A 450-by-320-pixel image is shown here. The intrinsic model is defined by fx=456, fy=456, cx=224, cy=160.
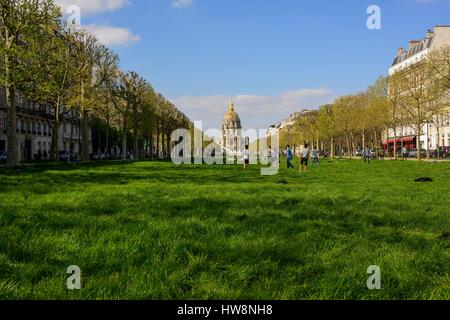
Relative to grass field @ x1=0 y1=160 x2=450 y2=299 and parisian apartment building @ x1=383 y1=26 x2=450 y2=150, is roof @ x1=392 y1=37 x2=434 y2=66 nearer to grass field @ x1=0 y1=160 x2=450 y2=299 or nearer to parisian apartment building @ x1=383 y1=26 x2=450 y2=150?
parisian apartment building @ x1=383 y1=26 x2=450 y2=150

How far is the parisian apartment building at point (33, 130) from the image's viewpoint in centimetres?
6481

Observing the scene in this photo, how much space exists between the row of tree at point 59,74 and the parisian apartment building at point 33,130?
5.07 metres

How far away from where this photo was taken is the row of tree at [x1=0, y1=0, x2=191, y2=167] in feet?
100

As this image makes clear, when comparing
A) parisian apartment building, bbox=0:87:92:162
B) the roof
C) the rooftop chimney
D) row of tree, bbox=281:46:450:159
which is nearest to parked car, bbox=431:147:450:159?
row of tree, bbox=281:46:450:159

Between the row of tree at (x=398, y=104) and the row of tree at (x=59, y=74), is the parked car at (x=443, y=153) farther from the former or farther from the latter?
the row of tree at (x=59, y=74)

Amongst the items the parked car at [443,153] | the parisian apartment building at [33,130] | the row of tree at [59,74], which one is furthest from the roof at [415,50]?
the parisian apartment building at [33,130]

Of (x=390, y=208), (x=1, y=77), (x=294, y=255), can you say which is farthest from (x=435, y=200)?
(x=1, y=77)

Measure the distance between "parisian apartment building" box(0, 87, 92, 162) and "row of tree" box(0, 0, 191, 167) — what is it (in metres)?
5.07

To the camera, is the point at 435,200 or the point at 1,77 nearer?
the point at 435,200

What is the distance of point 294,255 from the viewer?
19.3ft
